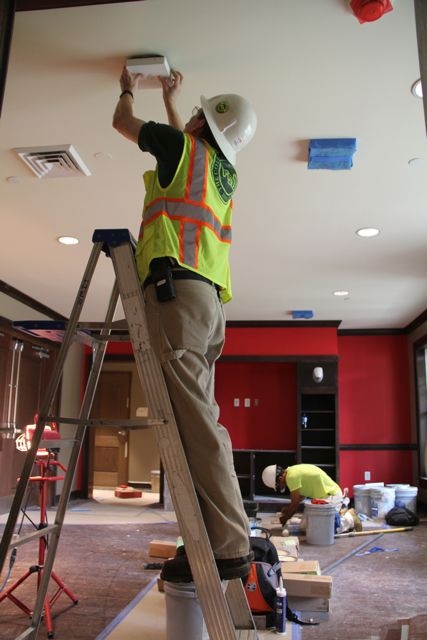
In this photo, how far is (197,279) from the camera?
64.0 inches

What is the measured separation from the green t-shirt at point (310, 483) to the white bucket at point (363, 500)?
142 centimetres

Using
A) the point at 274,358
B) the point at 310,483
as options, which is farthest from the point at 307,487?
the point at 274,358

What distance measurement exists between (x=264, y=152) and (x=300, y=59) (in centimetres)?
86

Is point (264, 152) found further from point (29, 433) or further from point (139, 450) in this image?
point (139, 450)

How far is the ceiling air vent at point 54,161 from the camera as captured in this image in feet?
11.0

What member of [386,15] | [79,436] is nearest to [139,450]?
[79,436]

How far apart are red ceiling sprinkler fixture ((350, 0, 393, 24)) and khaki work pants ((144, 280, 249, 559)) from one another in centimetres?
135

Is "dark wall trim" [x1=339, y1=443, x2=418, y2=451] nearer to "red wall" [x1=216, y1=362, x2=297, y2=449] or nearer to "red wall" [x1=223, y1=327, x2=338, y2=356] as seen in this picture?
"red wall" [x1=216, y1=362, x2=297, y2=449]

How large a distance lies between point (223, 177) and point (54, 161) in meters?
2.04

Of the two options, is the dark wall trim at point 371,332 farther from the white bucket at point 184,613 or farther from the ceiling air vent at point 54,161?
the white bucket at point 184,613

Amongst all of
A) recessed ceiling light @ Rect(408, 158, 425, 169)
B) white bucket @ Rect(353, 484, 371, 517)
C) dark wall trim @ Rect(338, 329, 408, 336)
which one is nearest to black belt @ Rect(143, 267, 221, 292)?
recessed ceiling light @ Rect(408, 158, 425, 169)

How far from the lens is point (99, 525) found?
6.15 m

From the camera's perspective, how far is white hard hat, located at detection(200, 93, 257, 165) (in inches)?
72.0

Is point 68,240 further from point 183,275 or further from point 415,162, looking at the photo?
point 183,275
